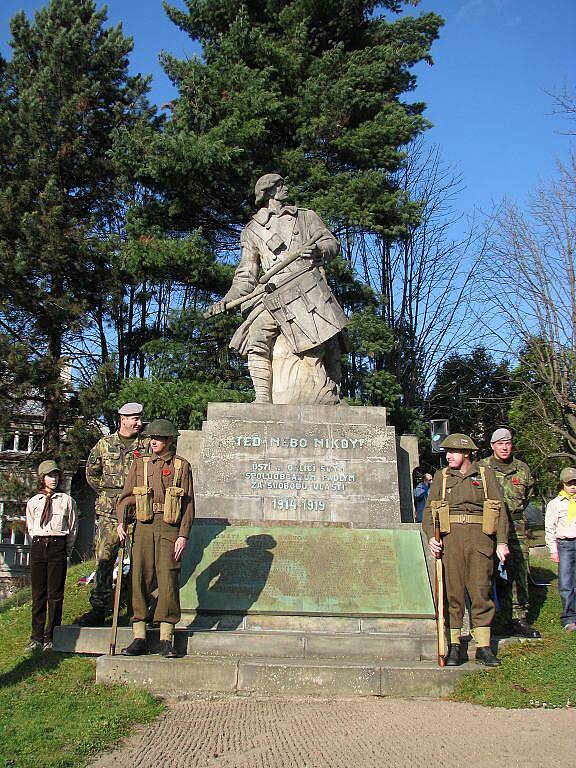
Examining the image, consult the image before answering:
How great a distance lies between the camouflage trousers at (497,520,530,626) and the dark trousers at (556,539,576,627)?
0.44 m

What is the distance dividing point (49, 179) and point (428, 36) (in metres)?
11.6

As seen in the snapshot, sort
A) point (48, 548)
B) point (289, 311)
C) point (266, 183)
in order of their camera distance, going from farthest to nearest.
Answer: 1. point (266, 183)
2. point (289, 311)
3. point (48, 548)

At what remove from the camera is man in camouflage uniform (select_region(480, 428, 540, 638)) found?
284 inches

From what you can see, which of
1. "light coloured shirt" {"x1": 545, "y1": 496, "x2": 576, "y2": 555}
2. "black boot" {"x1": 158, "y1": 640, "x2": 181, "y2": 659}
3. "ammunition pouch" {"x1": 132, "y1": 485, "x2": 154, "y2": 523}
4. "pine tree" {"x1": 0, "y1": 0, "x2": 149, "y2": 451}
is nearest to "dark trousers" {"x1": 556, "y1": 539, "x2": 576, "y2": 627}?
"light coloured shirt" {"x1": 545, "y1": 496, "x2": 576, "y2": 555}

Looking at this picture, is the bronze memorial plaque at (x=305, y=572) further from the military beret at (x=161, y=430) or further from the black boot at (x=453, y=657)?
the military beret at (x=161, y=430)

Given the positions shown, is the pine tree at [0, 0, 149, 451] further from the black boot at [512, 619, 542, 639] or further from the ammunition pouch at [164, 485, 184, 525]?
the black boot at [512, 619, 542, 639]

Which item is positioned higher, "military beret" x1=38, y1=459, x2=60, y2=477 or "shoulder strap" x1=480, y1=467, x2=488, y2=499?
"military beret" x1=38, y1=459, x2=60, y2=477

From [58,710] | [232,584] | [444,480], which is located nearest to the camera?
[58,710]

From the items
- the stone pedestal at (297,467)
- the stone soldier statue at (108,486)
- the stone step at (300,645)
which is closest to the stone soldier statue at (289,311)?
the stone pedestal at (297,467)

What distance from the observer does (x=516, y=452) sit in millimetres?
20859

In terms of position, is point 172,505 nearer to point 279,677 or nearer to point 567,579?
point 279,677

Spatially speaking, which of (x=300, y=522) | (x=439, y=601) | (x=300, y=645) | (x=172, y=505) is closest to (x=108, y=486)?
(x=172, y=505)

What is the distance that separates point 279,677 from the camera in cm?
534

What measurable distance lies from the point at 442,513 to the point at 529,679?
1.34m
